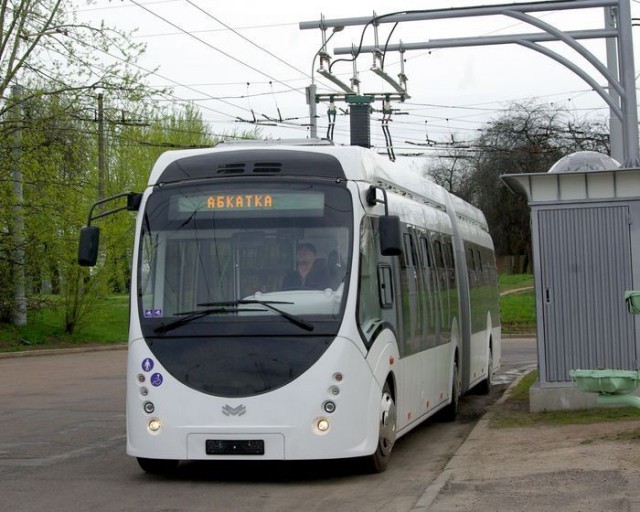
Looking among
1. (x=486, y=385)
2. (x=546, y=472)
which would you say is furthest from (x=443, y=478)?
(x=486, y=385)

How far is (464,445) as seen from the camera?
13000 mm

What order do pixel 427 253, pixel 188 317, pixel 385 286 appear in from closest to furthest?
Answer: pixel 188 317
pixel 385 286
pixel 427 253

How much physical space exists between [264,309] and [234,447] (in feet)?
4.09

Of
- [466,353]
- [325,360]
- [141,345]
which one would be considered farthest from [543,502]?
[466,353]

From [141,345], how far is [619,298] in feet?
22.1

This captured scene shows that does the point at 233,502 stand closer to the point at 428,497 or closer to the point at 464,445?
the point at 428,497

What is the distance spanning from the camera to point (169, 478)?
1133 cm

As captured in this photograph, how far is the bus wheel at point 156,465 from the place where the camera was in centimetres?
1131

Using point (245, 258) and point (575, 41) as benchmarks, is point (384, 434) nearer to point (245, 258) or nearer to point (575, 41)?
point (245, 258)

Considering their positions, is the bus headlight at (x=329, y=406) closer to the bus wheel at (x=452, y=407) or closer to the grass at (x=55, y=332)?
the bus wheel at (x=452, y=407)

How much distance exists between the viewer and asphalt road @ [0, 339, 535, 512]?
9.86 meters

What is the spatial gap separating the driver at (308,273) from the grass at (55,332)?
27995mm

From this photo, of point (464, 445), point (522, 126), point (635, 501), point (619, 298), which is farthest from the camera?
point (522, 126)

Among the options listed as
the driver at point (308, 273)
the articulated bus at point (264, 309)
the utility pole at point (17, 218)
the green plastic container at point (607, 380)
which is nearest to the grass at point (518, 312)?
the utility pole at point (17, 218)
